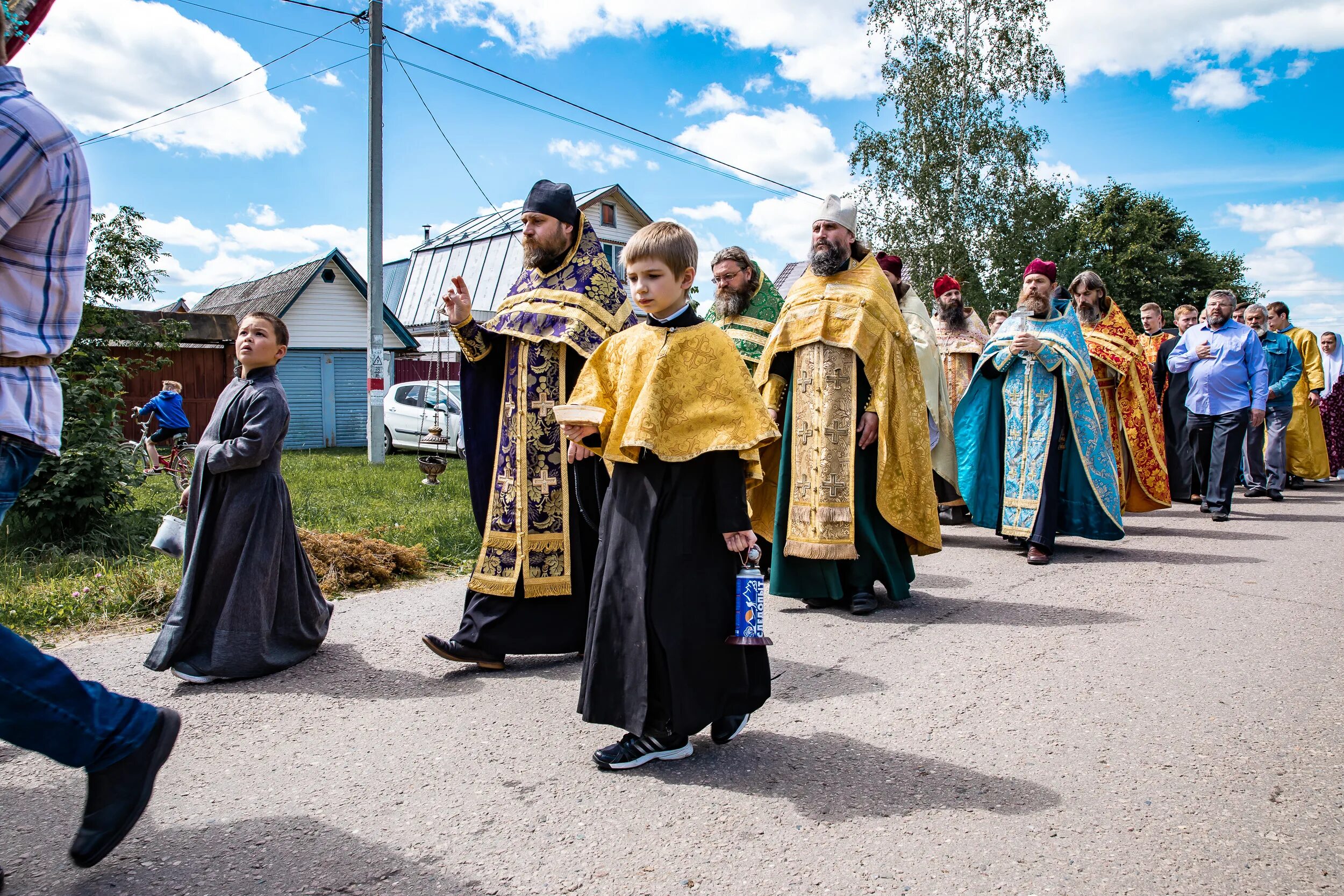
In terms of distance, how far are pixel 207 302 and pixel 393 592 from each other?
3145 centimetres

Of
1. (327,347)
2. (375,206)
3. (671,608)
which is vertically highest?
(375,206)

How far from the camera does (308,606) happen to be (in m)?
4.36

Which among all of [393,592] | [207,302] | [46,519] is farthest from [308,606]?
[207,302]

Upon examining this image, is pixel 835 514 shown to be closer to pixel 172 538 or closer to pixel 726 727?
pixel 726 727

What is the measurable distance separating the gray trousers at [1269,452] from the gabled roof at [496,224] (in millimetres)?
22263

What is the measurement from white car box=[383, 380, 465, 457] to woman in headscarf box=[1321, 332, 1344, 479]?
1359 centimetres

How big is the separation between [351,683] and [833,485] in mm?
2795

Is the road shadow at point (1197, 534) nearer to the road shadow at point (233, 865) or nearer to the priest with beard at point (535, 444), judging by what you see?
the priest with beard at point (535, 444)

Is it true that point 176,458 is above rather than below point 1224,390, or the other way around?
below

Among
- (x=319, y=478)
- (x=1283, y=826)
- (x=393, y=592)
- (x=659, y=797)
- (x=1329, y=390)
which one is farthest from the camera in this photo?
(x=1329, y=390)

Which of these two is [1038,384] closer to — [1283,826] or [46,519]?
[1283,826]

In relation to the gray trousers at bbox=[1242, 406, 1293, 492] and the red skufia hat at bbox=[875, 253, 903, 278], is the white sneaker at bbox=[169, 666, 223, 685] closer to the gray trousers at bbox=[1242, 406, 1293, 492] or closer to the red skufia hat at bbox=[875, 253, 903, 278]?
the red skufia hat at bbox=[875, 253, 903, 278]

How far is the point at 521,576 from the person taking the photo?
4.12 m

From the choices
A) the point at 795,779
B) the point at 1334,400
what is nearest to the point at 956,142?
the point at 1334,400
